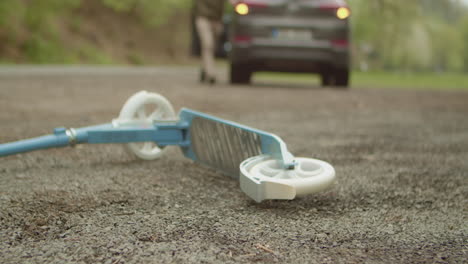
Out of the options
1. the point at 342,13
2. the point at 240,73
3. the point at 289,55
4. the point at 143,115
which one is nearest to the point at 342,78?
the point at 342,13

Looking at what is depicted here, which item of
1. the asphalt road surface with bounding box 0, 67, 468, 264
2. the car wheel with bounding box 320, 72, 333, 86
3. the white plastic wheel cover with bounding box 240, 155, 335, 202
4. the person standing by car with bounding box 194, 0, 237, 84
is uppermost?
the person standing by car with bounding box 194, 0, 237, 84

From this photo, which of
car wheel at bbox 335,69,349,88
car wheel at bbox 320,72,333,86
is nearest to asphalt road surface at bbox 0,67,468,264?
car wheel at bbox 335,69,349,88

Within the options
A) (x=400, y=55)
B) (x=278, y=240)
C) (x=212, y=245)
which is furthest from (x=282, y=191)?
(x=400, y=55)

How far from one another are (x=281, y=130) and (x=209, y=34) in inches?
219

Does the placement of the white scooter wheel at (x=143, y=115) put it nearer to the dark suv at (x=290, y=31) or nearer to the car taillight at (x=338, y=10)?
the dark suv at (x=290, y=31)

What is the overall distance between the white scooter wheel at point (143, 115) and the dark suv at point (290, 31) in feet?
19.9

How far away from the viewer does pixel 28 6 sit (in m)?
19.0

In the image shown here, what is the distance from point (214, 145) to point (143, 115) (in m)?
0.60

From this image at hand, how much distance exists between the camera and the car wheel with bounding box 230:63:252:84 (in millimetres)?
9605

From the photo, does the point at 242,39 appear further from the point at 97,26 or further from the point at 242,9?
the point at 97,26

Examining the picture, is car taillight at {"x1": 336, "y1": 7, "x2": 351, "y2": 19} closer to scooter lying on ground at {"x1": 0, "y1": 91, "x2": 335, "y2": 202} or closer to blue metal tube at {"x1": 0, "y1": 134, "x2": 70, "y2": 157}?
scooter lying on ground at {"x1": 0, "y1": 91, "x2": 335, "y2": 202}

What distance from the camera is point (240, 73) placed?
32.5 feet

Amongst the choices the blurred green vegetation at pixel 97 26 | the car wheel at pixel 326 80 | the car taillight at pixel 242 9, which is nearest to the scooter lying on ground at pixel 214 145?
the car taillight at pixel 242 9

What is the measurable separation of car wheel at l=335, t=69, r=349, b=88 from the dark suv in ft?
2.22
